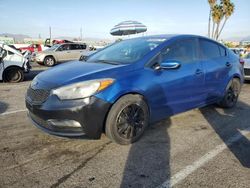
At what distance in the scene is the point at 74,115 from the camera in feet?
10.8

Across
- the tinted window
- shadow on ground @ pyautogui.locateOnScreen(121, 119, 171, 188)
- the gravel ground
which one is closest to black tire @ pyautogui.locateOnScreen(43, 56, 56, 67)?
the tinted window

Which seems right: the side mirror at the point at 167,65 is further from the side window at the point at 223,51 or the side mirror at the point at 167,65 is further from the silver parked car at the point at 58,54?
the silver parked car at the point at 58,54

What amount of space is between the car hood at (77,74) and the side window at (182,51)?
0.95 metres

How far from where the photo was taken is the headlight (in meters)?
3.32

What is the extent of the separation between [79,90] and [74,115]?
0.32 meters

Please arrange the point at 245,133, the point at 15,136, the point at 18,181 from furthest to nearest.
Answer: the point at 245,133 → the point at 15,136 → the point at 18,181

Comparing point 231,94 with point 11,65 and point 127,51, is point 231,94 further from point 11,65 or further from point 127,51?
point 11,65

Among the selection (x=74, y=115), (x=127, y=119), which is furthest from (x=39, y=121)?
(x=127, y=119)

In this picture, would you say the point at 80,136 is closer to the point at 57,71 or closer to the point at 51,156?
the point at 51,156

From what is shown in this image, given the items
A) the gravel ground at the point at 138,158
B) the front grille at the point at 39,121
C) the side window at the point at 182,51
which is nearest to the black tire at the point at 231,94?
the gravel ground at the point at 138,158

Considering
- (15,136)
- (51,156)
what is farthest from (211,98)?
(15,136)

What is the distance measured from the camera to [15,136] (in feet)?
13.4

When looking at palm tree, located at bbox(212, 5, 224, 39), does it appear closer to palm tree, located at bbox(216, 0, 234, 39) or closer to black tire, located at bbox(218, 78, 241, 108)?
palm tree, located at bbox(216, 0, 234, 39)

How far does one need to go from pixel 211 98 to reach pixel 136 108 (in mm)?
2087
